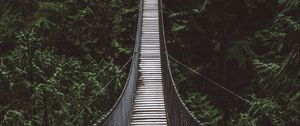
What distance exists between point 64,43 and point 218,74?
6163 mm

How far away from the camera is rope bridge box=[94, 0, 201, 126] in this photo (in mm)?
8305

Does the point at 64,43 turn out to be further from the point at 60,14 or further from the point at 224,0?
the point at 224,0

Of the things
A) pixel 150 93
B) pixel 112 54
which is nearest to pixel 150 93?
pixel 150 93

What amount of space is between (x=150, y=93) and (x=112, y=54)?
534 centimetres

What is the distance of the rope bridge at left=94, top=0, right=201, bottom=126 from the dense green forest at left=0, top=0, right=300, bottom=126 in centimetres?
99

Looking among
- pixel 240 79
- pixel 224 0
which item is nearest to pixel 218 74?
pixel 240 79

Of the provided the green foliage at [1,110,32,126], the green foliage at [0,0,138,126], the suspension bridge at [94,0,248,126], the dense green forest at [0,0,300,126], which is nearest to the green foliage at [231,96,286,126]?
the dense green forest at [0,0,300,126]

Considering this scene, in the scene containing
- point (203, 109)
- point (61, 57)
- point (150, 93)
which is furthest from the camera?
point (61, 57)

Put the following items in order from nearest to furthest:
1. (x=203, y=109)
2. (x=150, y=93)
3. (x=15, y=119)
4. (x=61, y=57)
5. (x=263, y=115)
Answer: (x=263, y=115), (x=150, y=93), (x=15, y=119), (x=203, y=109), (x=61, y=57)

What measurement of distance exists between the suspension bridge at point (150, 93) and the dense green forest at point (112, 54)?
37.5 inches

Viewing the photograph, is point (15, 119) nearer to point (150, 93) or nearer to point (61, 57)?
point (61, 57)

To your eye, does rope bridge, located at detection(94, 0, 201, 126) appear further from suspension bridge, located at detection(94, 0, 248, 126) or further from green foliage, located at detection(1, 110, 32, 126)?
green foliage, located at detection(1, 110, 32, 126)

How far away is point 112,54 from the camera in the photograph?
55.9 ft

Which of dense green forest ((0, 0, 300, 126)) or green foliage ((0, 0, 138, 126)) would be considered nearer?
dense green forest ((0, 0, 300, 126))
